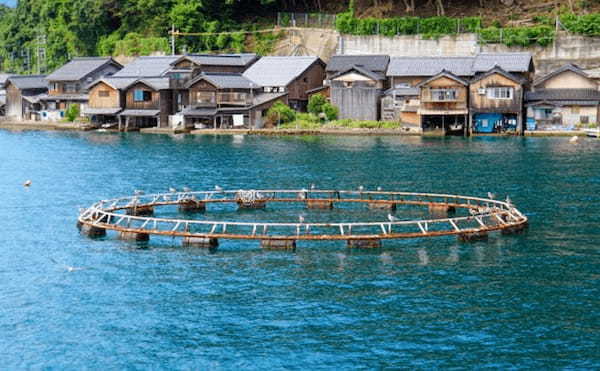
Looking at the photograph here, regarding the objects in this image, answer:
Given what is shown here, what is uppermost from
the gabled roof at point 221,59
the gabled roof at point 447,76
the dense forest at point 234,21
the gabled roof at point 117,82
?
the dense forest at point 234,21

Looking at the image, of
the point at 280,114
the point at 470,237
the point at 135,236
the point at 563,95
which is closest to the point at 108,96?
the point at 280,114

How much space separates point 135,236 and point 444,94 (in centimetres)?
4468

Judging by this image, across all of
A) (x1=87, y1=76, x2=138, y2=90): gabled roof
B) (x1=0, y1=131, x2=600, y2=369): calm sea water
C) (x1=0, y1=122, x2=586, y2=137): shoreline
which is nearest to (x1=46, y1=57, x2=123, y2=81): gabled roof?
(x1=87, y1=76, x2=138, y2=90): gabled roof

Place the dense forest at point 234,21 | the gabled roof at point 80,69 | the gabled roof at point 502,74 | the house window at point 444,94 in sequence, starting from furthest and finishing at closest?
the gabled roof at point 80,69, the dense forest at point 234,21, the house window at point 444,94, the gabled roof at point 502,74

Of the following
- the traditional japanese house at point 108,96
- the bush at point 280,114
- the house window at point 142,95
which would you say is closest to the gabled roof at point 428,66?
the bush at point 280,114

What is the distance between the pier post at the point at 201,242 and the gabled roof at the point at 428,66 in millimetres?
47182

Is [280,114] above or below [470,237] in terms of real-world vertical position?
above

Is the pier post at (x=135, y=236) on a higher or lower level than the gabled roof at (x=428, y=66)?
lower

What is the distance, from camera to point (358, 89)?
80750 millimetres

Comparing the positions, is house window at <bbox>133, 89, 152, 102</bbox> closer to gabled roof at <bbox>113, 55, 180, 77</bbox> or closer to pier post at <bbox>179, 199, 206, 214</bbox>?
gabled roof at <bbox>113, 55, 180, 77</bbox>

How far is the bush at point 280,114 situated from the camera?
8212 cm

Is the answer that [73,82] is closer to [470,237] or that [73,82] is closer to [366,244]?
[366,244]

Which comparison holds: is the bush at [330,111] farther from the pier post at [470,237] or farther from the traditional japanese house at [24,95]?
the pier post at [470,237]

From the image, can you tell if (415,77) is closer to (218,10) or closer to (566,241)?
(218,10)
